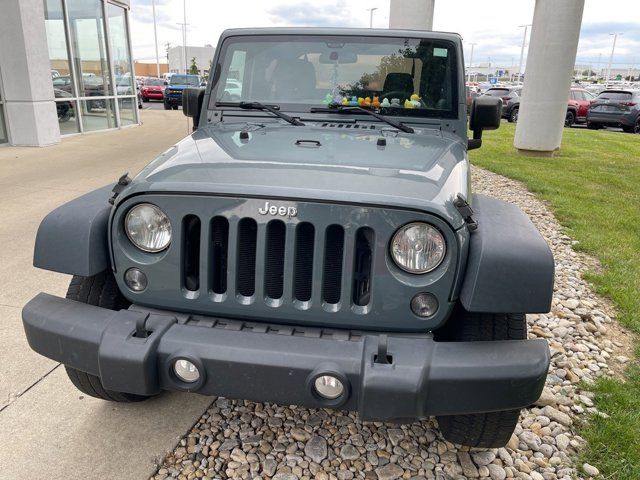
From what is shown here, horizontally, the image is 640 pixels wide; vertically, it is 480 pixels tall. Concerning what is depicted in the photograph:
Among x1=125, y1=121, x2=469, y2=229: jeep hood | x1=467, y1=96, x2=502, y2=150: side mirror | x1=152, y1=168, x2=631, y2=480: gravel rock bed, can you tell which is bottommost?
x1=152, y1=168, x2=631, y2=480: gravel rock bed

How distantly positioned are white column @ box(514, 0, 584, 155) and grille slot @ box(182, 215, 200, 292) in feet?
32.9

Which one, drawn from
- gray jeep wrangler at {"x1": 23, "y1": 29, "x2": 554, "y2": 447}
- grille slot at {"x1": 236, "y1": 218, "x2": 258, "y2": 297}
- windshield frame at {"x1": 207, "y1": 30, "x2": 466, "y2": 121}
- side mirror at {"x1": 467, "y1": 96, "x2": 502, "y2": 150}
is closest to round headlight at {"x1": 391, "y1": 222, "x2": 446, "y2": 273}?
gray jeep wrangler at {"x1": 23, "y1": 29, "x2": 554, "y2": 447}

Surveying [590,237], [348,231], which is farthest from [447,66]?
[590,237]

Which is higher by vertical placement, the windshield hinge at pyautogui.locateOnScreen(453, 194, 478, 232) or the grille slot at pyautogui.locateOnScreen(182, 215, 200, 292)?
the windshield hinge at pyautogui.locateOnScreen(453, 194, 478, 232)

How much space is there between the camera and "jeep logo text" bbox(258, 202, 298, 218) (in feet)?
6.42

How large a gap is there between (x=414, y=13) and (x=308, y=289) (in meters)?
11.9

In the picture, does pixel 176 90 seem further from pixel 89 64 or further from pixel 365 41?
pixel 365 41

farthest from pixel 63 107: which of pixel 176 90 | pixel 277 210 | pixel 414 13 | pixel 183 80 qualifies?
pixel 183 80

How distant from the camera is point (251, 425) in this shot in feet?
8.66

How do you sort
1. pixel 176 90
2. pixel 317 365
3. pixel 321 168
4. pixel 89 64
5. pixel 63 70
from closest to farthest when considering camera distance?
1. pixel 317 365
2. pixel 321 168
3. pixel 63 70
4. pixel 89 64
5. pixel 176 90

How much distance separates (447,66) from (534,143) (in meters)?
8.39

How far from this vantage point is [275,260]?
2045 mm

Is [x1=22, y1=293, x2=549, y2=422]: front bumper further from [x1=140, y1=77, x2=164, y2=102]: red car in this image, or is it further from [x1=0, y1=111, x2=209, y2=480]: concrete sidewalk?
[x1=140, y1=77, x2=164, y2=102]: red car

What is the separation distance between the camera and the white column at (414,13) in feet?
40.4
